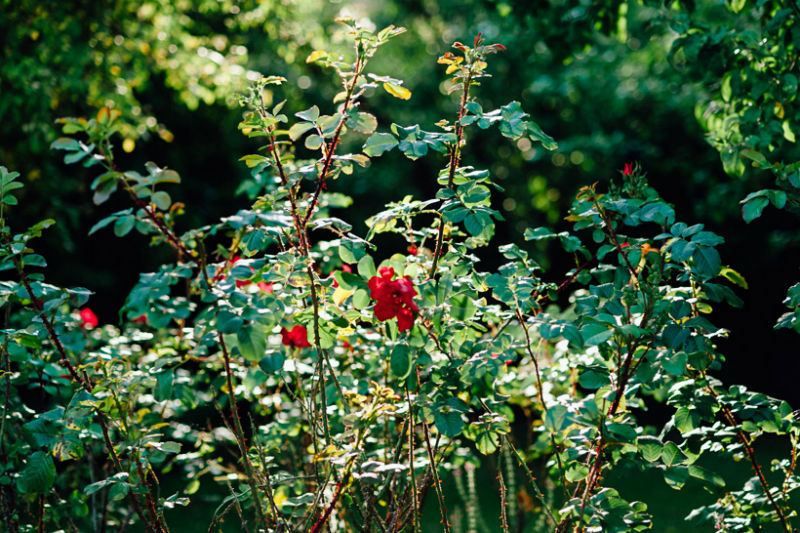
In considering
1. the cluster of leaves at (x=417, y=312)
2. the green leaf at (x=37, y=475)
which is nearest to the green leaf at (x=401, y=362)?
the cluster of leaves at (x=417, y=312)

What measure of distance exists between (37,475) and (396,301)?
84cm

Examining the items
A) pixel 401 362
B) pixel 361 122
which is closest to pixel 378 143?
pixel 361 122

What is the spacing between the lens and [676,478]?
168cm

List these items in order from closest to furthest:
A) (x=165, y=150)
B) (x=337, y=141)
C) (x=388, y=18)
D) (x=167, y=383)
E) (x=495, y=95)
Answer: (x=167, y=383) < (x=337, y=141) < (x=165, y=150) < (x=495, y=95) < (x=388, y=18)

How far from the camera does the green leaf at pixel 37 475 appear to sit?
172cm

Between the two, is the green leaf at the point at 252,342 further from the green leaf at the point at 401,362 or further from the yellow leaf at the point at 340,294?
the yellow leaf at the point at 340,294

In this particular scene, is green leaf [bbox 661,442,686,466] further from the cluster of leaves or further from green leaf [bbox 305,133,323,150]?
green leaf [bbox 305,133,323,150]

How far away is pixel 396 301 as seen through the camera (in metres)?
1.65

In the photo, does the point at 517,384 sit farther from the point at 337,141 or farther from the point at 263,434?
the point at 337,141

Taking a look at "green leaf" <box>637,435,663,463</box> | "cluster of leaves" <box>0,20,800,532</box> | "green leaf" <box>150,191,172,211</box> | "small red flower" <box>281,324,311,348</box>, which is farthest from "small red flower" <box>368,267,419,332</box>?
"small red flower" <box>281,324,311,348</box>

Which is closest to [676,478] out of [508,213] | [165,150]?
[165,150]

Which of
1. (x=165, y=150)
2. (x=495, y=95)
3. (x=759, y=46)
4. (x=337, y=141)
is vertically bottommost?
(x=337, y=141)

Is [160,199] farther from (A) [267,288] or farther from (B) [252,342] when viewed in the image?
(A) [267,288]

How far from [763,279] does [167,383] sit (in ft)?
23.7
